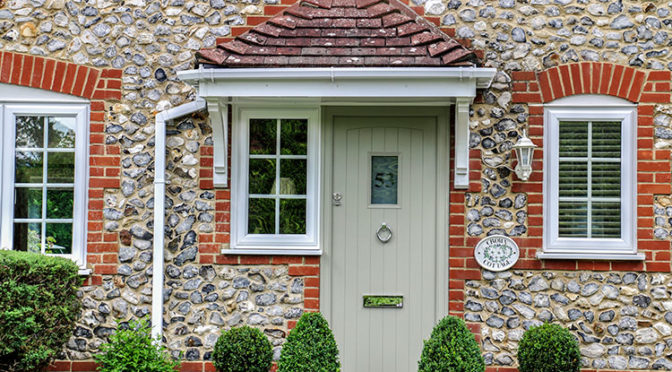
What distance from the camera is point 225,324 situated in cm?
636

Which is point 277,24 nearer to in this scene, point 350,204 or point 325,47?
point 325,47

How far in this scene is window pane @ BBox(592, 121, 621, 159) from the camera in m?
6.34

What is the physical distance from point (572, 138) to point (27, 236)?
17.6ft

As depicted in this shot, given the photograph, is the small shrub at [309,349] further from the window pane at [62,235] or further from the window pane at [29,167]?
the window pane at [29,167]

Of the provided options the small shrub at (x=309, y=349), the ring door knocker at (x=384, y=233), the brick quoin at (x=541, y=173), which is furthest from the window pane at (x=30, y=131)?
the brick quoin at (x=541, y=173)

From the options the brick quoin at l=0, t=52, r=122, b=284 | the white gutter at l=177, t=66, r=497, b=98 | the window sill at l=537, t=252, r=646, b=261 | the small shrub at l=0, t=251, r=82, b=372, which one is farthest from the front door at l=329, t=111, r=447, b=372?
the small shrub at l=0, t=251, r=82, b=372

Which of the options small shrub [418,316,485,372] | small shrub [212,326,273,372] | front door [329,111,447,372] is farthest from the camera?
front door [329,111,447,372]

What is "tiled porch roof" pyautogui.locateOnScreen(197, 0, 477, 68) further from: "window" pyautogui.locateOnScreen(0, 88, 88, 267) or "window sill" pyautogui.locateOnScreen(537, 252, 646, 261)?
"window sill" pyautogui.locateOnScreen(537, 252, 646, 261)

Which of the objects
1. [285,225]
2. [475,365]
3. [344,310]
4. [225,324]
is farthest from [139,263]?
[475,365]

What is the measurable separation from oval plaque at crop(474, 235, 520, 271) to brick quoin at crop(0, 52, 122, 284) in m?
3.55

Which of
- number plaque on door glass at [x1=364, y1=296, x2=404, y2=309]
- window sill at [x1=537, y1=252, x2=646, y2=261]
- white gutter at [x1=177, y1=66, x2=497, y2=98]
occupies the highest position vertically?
white gutter at [x1=177, y1=66, x2=497, y2=98]

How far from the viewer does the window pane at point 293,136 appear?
652 cm

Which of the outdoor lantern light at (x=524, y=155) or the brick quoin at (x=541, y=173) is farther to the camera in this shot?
the brick quoin at (x=541, y=173)

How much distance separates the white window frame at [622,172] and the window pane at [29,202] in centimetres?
485
